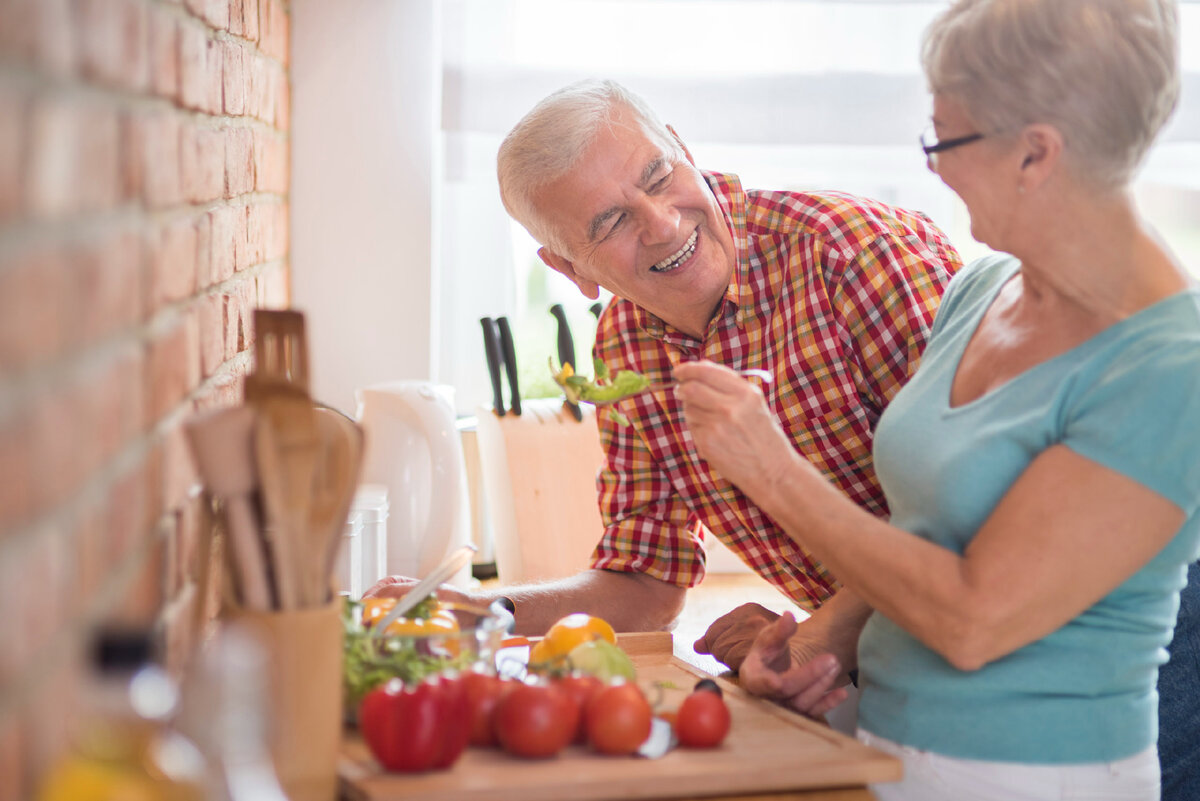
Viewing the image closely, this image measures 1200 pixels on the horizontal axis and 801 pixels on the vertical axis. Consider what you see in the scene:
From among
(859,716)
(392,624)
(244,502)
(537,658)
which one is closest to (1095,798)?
(859,716)

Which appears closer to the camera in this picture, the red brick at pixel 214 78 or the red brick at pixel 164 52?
the red brick at pixel 164 52

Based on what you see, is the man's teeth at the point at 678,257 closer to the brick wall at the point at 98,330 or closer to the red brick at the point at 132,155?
the brick wall at the point at 98,330

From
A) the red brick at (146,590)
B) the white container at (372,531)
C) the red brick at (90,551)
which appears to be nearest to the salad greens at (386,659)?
the red brick at (146,590)

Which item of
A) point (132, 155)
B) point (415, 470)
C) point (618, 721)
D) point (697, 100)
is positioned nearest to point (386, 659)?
point (618, 721)

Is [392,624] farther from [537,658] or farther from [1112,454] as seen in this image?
[1112,454]

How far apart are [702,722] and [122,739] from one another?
532 mm

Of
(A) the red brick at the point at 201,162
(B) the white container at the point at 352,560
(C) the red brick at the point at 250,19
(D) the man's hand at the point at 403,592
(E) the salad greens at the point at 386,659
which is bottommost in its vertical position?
(B) the white container at the point at 352,560

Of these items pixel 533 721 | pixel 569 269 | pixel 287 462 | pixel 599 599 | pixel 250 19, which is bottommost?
pixel 599 599

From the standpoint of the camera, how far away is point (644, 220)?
4.87ft

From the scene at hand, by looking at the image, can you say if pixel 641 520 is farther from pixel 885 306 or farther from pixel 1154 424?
pixel 1154 424

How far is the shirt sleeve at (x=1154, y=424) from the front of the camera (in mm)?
937

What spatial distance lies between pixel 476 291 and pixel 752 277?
1128mm

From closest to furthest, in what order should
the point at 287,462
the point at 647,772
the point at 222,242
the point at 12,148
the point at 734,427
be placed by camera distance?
the point at 12,148
the point at 287,462
the point at 647,772
the point at 734,427
the point at 222,242

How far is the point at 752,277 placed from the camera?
1.53 m
